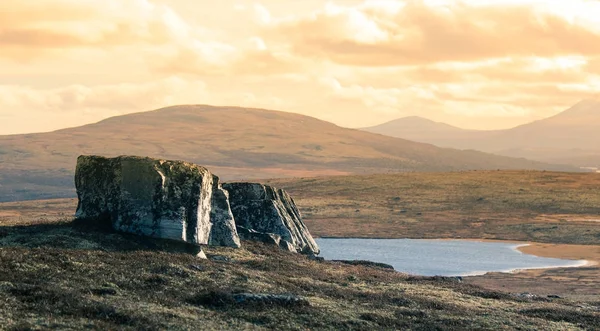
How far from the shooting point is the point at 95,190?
4525cm

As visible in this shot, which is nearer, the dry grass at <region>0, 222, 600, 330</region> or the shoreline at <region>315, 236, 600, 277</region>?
the dry grass at <region>0, 222, 600, 330</region>

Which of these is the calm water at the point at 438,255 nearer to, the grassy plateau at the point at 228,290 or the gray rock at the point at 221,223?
the grassy plateau at the point at 228,290

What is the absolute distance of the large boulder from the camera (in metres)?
43.8

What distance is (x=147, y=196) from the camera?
43.9 metres

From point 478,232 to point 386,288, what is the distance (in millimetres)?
69772

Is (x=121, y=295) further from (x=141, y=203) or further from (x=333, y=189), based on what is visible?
(x=333, y=189)

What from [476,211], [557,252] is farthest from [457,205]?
[557,252]

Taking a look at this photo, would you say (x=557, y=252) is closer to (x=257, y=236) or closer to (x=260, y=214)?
(x=260, y=214)

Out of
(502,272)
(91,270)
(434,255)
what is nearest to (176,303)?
(91,270)

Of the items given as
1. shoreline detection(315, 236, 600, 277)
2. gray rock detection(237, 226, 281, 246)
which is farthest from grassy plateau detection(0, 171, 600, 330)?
shoreline detection(315, 236, 600, 277)

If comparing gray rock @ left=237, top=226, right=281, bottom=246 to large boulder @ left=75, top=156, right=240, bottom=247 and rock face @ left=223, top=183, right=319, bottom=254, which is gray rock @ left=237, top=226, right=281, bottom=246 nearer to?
rock face @ left=223, top=183, right=319, bottom=254

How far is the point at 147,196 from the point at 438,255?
45.6 meters

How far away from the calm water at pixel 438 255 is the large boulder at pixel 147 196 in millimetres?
26398

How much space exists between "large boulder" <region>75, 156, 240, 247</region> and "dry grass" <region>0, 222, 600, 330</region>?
1.09 metres
